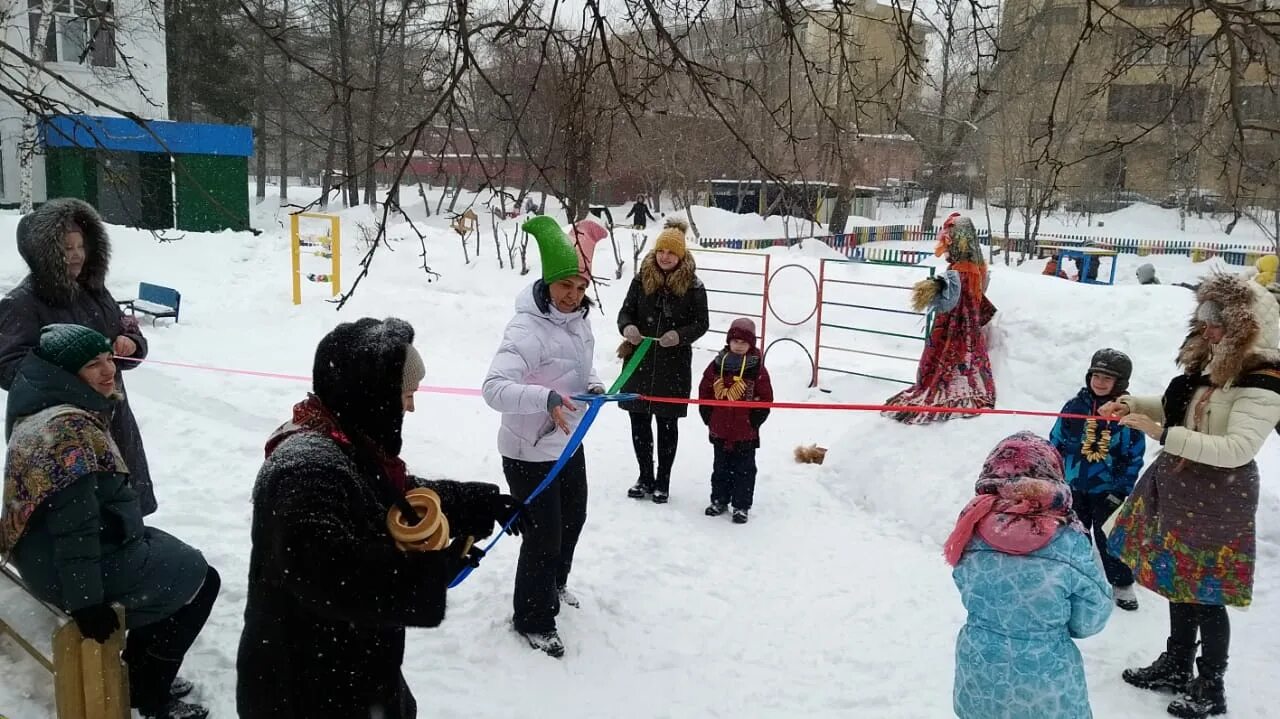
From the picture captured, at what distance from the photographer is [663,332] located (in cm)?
629

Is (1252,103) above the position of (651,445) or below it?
above

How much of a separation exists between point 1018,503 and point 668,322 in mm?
3595

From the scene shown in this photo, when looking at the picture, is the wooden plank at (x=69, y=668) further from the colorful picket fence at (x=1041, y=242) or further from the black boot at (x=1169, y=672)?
the colorful picket fence at (x=1041, y=242)

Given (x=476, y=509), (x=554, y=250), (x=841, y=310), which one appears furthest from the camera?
(x=841, y=310)

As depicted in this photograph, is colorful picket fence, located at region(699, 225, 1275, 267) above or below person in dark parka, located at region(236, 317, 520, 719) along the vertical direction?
above

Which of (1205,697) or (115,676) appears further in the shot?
(1205,697)

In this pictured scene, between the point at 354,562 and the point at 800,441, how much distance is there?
6.57 m

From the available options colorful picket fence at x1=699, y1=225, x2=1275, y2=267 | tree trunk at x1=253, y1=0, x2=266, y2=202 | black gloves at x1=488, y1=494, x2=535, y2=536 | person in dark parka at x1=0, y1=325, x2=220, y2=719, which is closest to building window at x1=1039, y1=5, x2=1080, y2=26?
black gloves at x1=488, y1=494, x2=535, y2=536

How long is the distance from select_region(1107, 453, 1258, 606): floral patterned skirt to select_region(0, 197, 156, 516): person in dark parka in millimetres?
4255

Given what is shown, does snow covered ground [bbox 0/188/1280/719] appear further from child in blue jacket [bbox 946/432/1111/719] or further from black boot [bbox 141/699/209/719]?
child in blue jacket [bbox 946/432/1111/719]

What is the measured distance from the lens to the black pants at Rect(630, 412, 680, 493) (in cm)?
630

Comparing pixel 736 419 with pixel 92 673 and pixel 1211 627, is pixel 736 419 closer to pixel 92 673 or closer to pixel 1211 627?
pixel 1211 627

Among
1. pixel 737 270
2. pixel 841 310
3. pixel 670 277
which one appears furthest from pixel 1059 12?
pixel 670 277

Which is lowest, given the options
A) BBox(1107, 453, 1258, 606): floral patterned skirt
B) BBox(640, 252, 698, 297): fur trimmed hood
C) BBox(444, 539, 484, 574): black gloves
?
BBox(1107, 453, 1258, 606): floral patterned skirt
